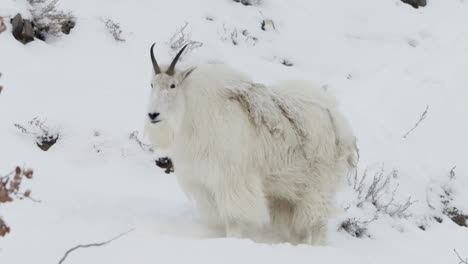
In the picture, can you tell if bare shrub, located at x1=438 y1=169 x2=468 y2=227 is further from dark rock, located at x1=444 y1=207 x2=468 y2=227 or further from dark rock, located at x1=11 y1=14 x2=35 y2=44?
dark rock, located at x1=11 y1=14 x2=35 y2=44

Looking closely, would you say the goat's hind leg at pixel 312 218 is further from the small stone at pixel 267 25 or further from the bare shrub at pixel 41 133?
the small stone at pixel 267 25

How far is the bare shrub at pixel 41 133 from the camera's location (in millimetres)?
6301

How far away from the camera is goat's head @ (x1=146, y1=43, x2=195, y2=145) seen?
181 inches

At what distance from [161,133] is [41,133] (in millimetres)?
2243

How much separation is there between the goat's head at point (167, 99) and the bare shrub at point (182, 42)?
3394 mm

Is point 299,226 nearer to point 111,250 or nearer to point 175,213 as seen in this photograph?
point 175,213

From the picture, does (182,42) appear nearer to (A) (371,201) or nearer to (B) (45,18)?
(B) (45,18)

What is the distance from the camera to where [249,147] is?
16.6ft

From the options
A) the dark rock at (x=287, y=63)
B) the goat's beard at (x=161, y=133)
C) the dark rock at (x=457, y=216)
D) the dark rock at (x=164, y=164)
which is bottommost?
the dark rock at (x=457, y=216)

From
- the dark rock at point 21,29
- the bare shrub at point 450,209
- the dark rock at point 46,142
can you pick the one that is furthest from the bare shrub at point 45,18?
the bare shrub at point 450,209

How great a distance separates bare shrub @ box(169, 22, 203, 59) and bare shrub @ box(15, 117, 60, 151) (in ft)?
8.17

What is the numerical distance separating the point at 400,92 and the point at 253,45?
7.97 feet

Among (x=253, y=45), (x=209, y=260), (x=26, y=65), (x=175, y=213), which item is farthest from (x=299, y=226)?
(x=253, y=45)

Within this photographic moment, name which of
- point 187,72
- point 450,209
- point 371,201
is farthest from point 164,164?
point 450,209
